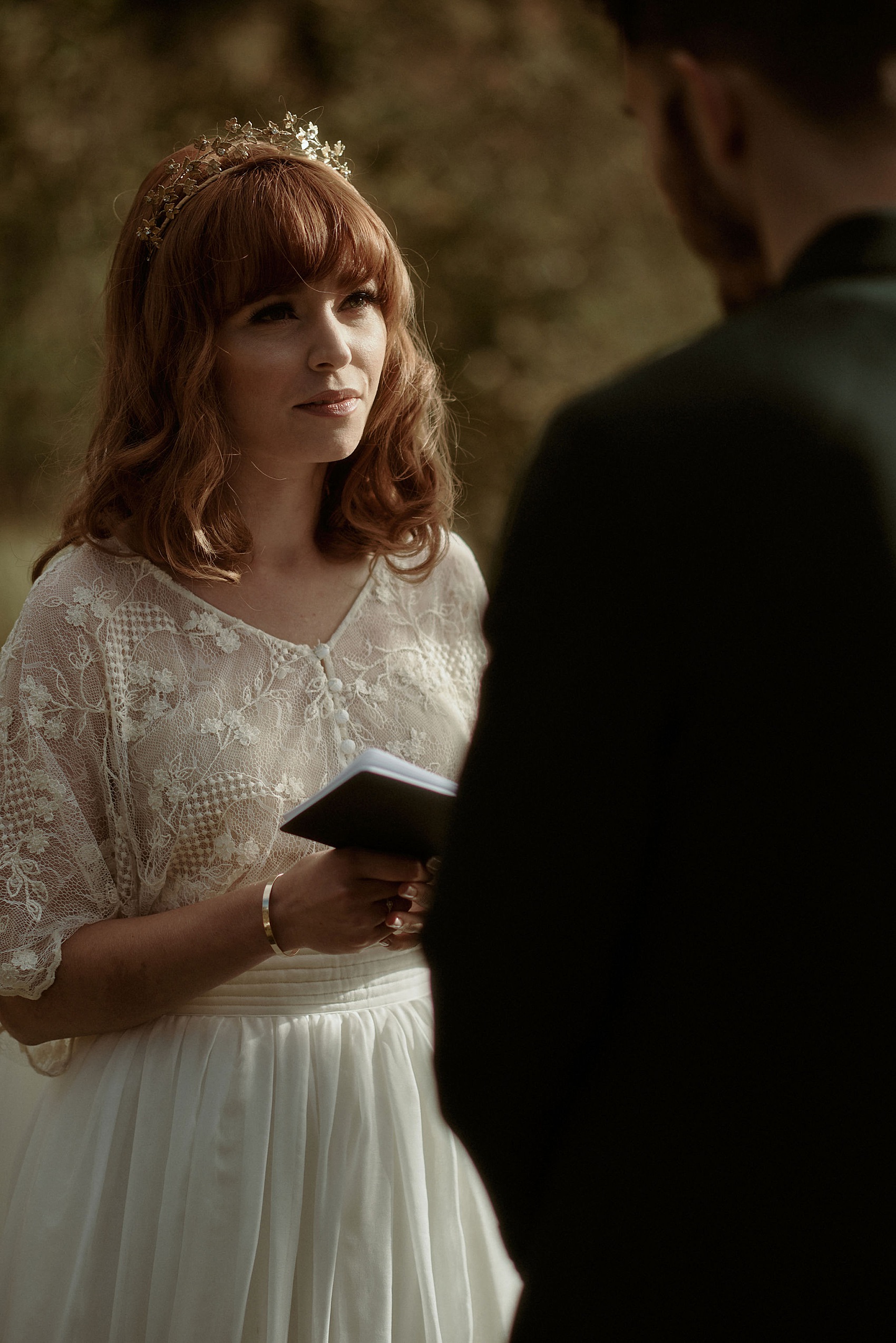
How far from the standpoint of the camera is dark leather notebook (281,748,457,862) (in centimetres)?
153

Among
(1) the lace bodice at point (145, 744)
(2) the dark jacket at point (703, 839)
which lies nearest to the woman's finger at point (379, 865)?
(1) the lace bodice at point (145, 744)

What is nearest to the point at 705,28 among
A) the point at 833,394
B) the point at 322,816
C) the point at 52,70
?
the point at 833,394

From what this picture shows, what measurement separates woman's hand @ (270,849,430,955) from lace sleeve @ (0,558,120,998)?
1.06 feet

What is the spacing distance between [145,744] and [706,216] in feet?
4.32

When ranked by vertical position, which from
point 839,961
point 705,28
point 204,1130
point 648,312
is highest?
point 648,312

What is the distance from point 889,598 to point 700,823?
211 millimetres

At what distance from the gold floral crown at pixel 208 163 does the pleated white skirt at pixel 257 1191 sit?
4.34 ft

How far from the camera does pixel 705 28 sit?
3.04ft

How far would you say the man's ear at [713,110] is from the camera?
0.93 m

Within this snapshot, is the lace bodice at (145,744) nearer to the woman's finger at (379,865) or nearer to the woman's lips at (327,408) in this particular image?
the woman's finger at (379,865)

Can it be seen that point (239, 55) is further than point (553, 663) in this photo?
Yes

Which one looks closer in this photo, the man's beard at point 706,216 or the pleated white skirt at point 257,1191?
the man's beard at point 706,216

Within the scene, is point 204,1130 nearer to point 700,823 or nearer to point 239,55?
point 700,823

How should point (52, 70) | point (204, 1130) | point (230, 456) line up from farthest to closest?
point (52, 70)
point (230, 456)
point (204, 1130)
